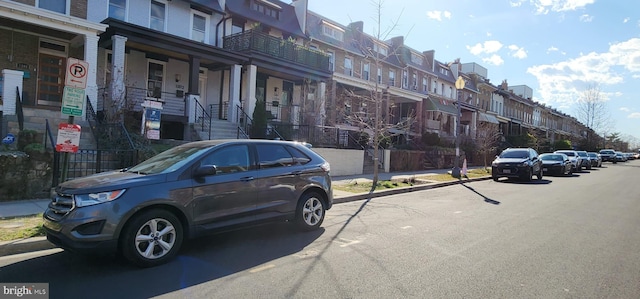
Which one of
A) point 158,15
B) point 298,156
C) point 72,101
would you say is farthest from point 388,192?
point 158,15

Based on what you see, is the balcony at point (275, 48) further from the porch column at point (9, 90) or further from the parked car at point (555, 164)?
the parked car at point (555, 164)

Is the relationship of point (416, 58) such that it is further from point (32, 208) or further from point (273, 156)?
point (32, 208)

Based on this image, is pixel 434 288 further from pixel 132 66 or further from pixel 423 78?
pixel 423 78

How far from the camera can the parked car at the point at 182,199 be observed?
4.65m

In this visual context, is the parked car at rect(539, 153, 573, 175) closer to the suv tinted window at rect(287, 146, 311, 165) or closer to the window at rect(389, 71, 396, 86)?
the window at rect(389, 71, 396, 86)

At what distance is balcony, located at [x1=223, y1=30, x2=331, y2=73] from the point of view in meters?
18.5

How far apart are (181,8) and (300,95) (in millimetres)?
8514

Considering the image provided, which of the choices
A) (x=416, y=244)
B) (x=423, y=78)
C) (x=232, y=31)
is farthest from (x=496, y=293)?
(x=423, y=78)

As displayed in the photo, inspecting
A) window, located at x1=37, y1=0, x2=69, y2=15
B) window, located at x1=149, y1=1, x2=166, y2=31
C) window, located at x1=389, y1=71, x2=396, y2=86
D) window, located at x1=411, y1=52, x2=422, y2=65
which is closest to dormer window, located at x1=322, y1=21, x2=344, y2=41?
window, located at x1=389, y1=71, x2=396, y2=86

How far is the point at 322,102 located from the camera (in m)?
20.8

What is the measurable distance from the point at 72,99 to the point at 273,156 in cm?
353

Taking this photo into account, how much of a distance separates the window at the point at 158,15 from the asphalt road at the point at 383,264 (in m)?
13.5

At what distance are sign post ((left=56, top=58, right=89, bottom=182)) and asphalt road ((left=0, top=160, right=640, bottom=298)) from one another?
2.03m

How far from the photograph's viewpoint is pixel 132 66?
56.5 feet
